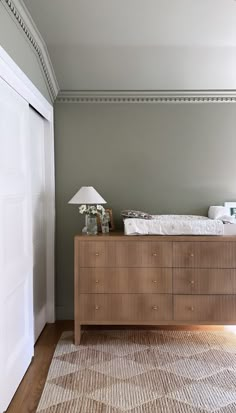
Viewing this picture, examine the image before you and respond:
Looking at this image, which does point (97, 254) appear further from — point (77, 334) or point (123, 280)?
point (77, 334)

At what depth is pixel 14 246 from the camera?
7.54ft

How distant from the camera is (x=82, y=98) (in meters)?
3.44

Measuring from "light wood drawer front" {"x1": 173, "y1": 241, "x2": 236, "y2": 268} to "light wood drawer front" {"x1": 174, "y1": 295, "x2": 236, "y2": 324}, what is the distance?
0.26 meters

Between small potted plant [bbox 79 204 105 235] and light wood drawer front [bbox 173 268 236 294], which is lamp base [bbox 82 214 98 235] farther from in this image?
light wood drawer front [bbox 173 268 236 294]

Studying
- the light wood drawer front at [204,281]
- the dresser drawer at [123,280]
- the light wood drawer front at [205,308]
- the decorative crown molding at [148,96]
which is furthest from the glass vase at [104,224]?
the decorative crown molding at [148,96]

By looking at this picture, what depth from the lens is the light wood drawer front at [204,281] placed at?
289 centimetres

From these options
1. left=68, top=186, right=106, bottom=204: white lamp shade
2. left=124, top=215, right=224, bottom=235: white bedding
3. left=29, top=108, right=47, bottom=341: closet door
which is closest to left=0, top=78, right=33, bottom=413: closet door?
left=29, top=108, right=47, bottom=341: closet door

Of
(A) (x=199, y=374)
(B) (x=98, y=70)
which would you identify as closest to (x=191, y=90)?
(B) (x=98, y=70)

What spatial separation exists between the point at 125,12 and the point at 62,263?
2261mm

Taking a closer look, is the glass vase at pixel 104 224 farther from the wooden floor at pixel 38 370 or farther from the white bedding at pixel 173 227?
the wooden floor at pixel 38 370

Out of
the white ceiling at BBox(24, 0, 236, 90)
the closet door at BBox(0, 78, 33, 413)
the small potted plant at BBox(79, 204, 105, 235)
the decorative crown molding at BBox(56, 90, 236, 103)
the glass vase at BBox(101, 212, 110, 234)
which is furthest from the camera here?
the decorative crown molding at BBox(56, 90, 236, 103)

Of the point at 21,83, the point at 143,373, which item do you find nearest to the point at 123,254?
the point at 143,373

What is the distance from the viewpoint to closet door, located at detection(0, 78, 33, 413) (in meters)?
2.06

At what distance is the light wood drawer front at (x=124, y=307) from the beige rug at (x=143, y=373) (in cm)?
23
